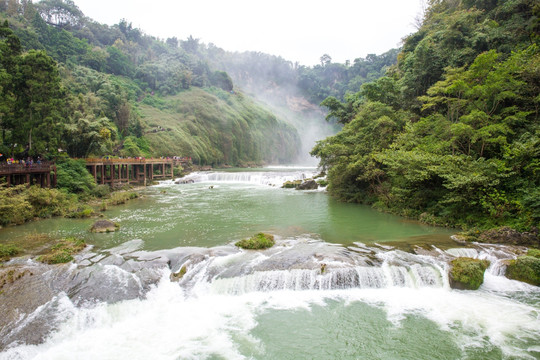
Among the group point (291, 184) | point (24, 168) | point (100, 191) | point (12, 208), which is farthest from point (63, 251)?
point (291, 184)

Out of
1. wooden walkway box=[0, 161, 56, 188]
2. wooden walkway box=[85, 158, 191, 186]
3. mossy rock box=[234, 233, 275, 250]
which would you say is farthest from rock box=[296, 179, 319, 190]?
wooden walkway box=[0, 161, 56, 188]

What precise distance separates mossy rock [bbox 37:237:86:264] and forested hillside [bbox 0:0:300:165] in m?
11.9

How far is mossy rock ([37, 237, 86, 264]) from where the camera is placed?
10266 mm

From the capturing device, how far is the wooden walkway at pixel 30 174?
57.2 ft

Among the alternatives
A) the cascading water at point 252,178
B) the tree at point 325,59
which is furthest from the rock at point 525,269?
the tree at point 325,59

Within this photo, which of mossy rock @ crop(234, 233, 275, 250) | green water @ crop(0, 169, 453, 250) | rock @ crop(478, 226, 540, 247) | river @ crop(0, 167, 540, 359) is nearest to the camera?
river @ crop(0, 167, 540, 359)

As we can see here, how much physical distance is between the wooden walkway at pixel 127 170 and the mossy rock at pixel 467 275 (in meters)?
27.1

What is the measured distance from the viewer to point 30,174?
1998cm

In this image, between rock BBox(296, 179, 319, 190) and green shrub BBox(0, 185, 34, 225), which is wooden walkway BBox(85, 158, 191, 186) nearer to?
green shrub BBox(0, 185, 34, 225)

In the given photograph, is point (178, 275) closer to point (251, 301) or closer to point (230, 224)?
point (251, 301)

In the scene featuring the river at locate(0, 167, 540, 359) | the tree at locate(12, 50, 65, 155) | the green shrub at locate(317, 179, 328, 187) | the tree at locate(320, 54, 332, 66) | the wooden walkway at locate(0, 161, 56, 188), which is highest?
the tree at locate(320, 54, 332, 66)

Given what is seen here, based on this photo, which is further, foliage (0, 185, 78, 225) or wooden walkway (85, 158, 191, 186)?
wooden walkway (85, 158, 191, 186)

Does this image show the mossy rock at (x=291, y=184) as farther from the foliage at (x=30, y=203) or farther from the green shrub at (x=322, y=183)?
the foliage at (x=30, y=203)

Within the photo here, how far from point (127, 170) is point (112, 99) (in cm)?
1768
